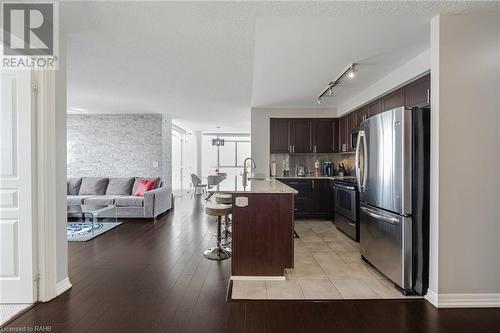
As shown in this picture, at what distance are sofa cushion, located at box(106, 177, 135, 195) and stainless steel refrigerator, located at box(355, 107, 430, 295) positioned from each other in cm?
525

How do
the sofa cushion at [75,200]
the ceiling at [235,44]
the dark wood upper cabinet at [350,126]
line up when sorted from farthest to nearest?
the sofa cushion at [75,200]
the dark wood upper cabinet at [350,126]
the ceiling at [235,44]

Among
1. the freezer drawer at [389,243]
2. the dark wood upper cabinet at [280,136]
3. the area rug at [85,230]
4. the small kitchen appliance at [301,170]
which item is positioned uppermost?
the dark wood upper cabinet at [280,136]

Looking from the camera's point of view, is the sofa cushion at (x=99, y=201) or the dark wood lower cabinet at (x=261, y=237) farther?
the sofa cushion at (x=99, y=201)

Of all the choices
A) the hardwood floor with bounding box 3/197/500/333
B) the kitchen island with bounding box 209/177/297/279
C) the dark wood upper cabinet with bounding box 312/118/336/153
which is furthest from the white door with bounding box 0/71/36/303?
the dark wood upper cabinet with bounding box 312/118/336/153

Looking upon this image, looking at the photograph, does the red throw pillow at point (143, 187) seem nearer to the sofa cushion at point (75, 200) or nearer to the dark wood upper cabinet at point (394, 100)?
the sofa cushion at point (75, 200)

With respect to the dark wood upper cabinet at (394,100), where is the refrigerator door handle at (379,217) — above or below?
below

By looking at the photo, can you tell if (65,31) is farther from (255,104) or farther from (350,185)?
(350,185)

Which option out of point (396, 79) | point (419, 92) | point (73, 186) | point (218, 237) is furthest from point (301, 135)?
point (73, 186)

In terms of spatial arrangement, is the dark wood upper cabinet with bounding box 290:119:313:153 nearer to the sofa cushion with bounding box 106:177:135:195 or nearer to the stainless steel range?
the stainless steel range

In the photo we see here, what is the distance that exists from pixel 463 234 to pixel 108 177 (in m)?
6.75

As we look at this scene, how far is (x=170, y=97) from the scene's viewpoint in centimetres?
486

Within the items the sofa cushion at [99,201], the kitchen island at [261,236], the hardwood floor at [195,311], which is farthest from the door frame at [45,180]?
the sofa cushion at [99,201]

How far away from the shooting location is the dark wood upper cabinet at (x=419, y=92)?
2869mm

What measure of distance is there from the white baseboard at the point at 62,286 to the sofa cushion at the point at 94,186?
3806 millimetres
